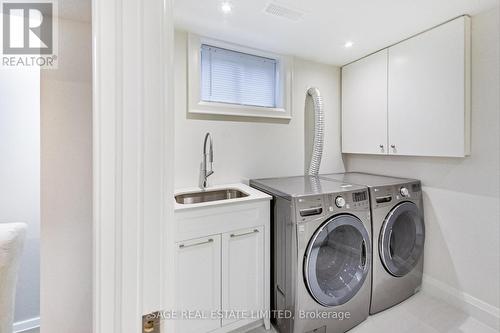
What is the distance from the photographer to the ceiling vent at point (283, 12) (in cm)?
162

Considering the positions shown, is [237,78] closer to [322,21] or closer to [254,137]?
[254,137]

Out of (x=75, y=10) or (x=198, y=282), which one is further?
(x=198, y=282)

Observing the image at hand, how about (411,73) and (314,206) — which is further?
(411,73)

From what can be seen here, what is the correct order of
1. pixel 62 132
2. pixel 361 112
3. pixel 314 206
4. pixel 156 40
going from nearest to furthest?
pixel 156 40 < pixel 62 132 < pixel 314 206 < pixel 361 112

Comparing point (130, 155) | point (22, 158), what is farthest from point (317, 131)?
point (22, 158)

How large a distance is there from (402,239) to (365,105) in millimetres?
1396

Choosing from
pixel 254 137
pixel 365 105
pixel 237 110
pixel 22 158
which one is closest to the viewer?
pixel 22 158

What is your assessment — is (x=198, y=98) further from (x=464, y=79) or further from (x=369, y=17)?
(x=464, y=79)

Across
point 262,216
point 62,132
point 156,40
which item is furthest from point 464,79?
point 62,132

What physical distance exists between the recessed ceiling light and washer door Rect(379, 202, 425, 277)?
200 cm

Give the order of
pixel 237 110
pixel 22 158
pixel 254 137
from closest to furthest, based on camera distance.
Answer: pixel 22 158, pixel 237 110, pixel 254 137

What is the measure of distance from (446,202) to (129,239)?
2.48 m

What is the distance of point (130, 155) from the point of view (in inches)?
19.3

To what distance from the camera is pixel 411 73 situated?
6.80 ft
